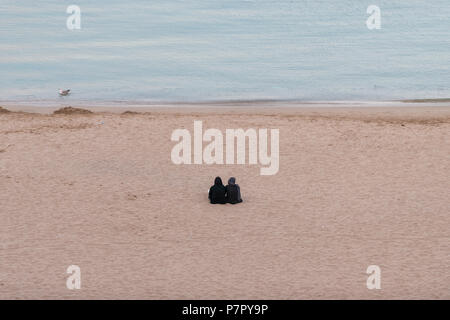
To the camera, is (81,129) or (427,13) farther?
(427,13)

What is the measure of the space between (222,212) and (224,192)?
2.05 feet

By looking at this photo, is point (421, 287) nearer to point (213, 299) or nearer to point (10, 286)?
point (213, 299)

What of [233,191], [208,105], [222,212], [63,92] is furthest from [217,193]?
[63,92]

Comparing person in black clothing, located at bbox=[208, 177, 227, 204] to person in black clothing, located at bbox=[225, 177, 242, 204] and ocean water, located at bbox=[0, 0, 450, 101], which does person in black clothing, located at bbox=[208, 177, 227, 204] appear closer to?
person in black clothing, located at bbox=[225, 177, 242, 204]

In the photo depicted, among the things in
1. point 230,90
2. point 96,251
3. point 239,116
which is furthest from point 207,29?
point 96,251

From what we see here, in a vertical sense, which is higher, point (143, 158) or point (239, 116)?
point (239, 116)

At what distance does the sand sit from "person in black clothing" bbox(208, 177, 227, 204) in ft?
0.60

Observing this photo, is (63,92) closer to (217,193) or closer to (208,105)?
(208,105)

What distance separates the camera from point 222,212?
1750 cm

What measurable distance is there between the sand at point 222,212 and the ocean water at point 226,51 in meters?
9.71

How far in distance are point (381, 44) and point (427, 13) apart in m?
18.4

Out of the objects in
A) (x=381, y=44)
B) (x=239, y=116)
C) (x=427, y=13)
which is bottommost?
(x=239, y=116)

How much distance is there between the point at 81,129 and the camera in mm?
24484
